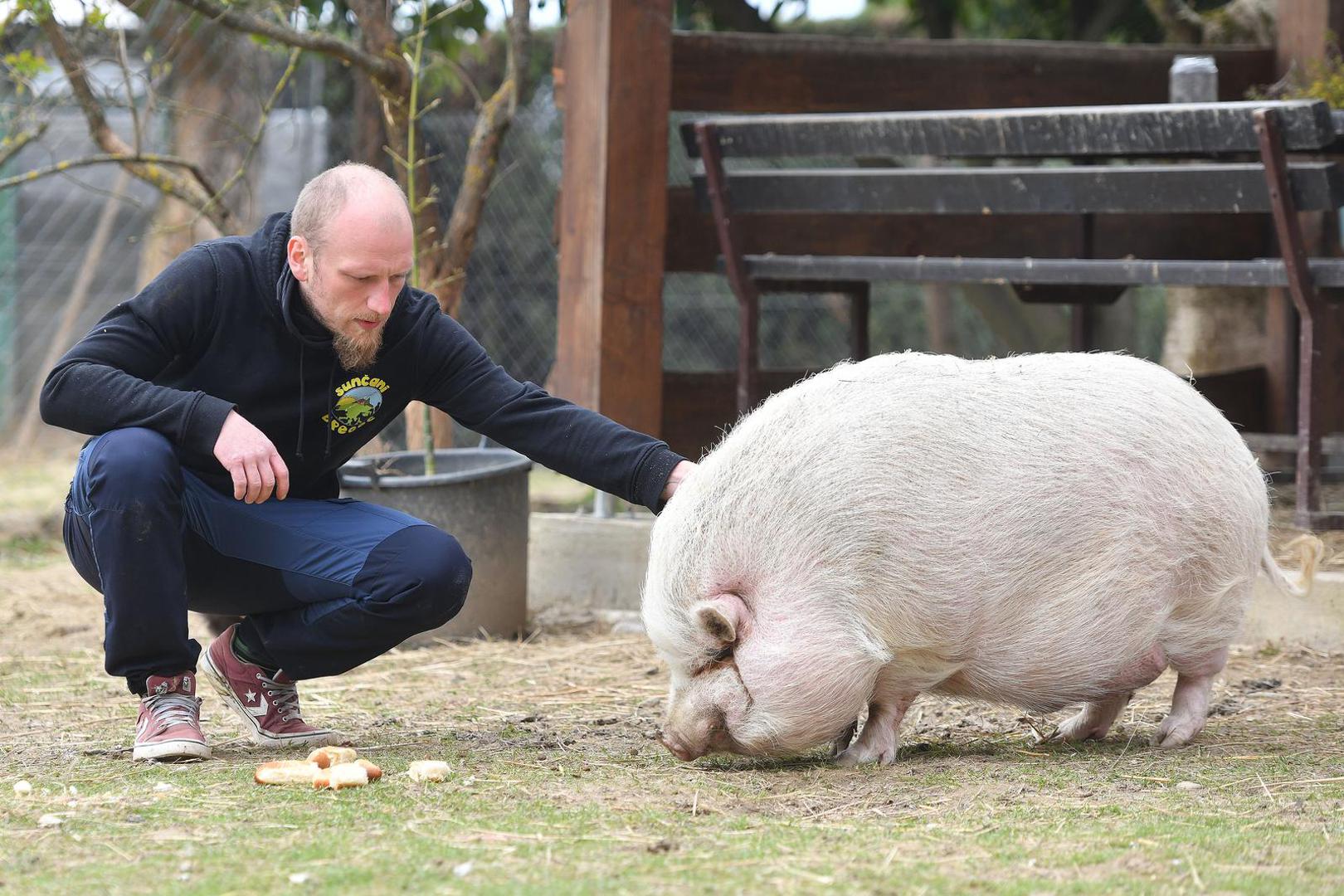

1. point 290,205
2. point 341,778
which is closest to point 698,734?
point 341,778

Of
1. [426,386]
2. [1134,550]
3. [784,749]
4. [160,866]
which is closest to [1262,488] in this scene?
[1134,550]

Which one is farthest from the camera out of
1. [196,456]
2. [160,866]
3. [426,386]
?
[426,386]

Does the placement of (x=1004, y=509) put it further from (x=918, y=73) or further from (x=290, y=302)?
(x=918, y=73)

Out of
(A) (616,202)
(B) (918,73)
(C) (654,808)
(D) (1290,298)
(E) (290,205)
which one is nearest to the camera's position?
(C) (654,808)

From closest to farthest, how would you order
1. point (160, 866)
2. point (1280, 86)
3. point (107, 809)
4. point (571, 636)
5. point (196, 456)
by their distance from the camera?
point (160, 866), point (107, 809), point (196, 456), point (571, 636), point (1280, 86)

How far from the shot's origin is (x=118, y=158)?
5.87 m

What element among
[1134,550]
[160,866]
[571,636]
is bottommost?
[571,636]

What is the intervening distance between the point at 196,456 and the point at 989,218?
4.11 metres

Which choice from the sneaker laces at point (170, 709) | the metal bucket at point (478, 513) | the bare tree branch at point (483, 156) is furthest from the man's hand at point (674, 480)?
the bare tree branch at point (483, 156)

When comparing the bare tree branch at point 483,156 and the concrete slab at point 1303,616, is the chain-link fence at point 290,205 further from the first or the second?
the concrete slab at point 1303,616

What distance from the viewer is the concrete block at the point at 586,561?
5875 mm

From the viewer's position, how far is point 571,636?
18.1 feet

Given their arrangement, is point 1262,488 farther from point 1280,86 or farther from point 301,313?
point 1280,86

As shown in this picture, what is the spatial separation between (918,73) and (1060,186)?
1282 mm
